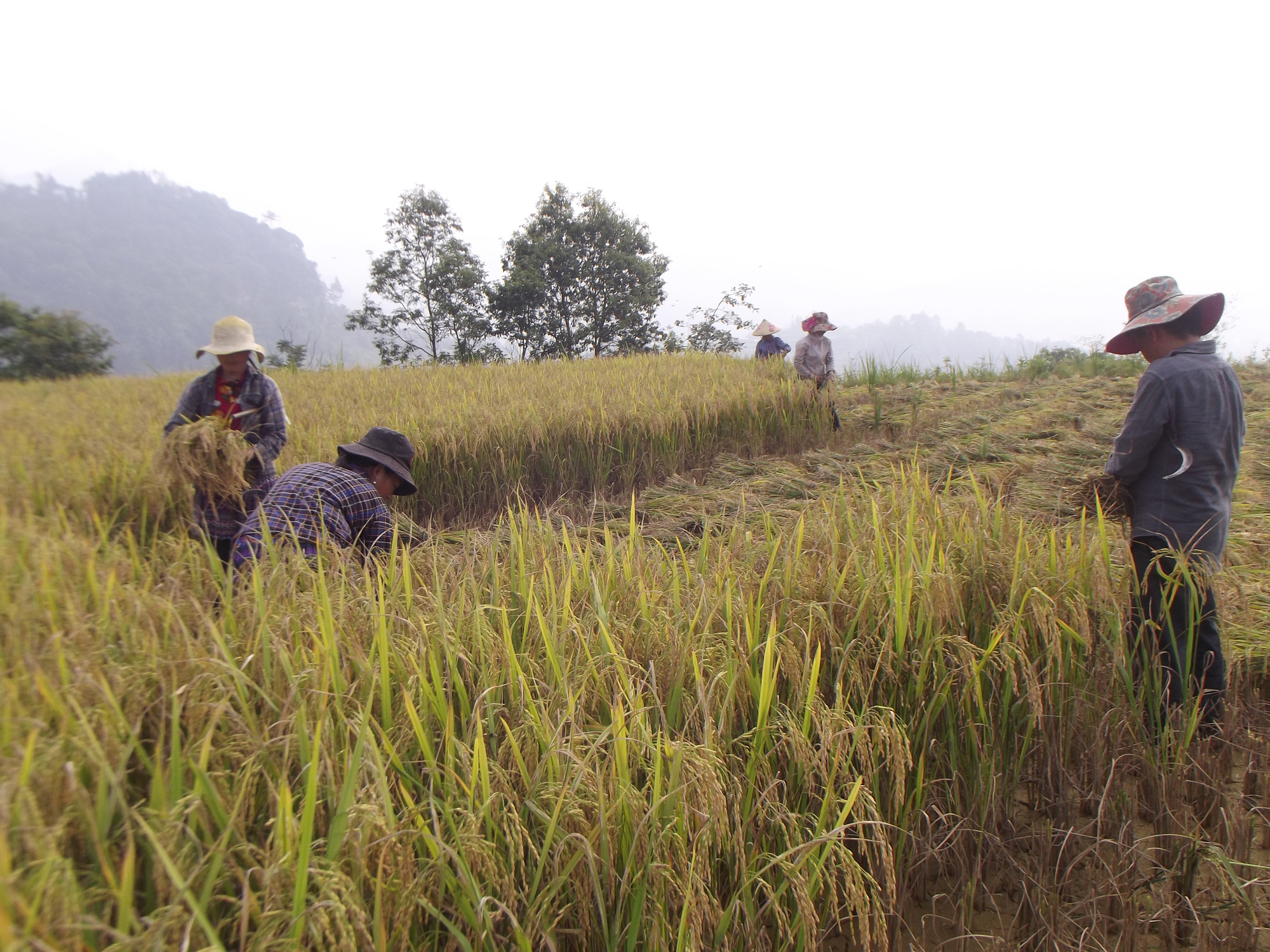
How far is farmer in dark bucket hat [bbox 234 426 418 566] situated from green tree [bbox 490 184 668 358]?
1995cm

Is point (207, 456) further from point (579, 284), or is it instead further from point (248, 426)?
point (579, 284)

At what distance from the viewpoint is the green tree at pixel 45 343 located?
13.4 metres

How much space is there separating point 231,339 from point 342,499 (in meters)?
1.09

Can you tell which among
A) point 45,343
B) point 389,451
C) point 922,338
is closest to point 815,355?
point 389,451

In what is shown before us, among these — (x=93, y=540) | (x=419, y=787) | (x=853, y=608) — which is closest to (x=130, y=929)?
(x=419, y=787)

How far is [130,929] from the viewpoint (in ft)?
2.71

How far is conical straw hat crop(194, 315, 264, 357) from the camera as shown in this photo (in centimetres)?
282

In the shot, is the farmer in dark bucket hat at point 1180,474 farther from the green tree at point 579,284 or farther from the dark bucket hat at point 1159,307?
the green tree at point 579,284

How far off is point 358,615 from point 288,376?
9.67m

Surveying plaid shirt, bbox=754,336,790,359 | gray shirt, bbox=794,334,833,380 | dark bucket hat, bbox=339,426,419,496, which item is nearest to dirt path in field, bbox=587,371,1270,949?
gray shirt, bbox=794,334,833,380

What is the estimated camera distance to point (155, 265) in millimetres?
98562

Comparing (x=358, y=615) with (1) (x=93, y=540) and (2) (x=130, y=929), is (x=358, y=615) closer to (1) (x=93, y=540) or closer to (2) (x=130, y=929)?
(2) (x=130, y=929)

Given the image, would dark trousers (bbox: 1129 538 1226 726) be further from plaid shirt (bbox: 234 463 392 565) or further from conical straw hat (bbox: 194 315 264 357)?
conical straw hat (bbox: 194 315 264 357)

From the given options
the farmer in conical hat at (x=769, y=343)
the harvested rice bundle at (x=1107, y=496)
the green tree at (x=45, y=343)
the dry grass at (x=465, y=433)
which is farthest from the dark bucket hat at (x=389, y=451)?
the green tree at (x=45, y=343)
